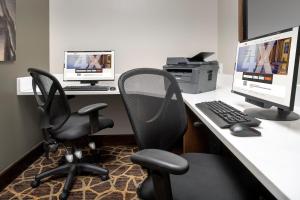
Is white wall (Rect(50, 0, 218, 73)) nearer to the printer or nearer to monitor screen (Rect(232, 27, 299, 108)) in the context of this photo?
the printer

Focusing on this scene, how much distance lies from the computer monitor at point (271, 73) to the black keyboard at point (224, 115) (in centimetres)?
13

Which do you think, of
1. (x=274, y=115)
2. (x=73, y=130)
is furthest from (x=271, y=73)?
(x=73, y=130)

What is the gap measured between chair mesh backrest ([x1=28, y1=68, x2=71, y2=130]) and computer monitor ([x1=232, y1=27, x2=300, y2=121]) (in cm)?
125

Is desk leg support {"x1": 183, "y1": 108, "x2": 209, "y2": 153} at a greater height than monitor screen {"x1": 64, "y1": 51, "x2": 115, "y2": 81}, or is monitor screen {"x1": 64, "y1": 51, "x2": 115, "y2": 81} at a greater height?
monitor screen {"x1": 64, "y1": 51, "x2": 115, "y2": 81}

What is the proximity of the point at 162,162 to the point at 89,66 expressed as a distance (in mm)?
2209

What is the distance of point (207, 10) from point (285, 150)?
252 centimetres

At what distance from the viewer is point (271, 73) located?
1160mm

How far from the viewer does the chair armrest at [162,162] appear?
0.71 m

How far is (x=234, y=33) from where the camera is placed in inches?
94.8

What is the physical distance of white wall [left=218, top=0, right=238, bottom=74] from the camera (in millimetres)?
2404

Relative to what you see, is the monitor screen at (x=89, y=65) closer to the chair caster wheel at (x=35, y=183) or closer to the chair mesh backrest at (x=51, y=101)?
the chair mesh backrest at (x=51, y=101)

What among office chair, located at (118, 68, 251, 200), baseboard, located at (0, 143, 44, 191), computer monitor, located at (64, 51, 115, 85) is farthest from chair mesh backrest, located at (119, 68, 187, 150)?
computer monitor, located at (64, 51, 115, 85)

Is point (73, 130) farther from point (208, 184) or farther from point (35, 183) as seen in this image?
point (208, 184)

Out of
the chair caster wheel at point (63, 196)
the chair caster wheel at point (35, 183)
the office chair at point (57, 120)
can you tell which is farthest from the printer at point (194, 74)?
the chair caster wheel at point (35, 183)
